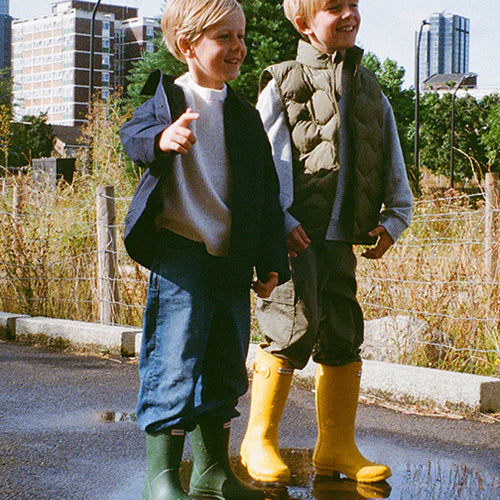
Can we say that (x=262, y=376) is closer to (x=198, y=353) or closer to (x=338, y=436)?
(x=338, y=436)

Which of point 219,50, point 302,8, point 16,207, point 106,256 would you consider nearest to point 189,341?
point 219,50

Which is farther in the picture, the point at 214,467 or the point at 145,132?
the point at 214,467

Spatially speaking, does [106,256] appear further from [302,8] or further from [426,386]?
[302,8]

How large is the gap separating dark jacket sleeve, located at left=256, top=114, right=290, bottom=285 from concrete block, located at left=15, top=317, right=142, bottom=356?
3.64m

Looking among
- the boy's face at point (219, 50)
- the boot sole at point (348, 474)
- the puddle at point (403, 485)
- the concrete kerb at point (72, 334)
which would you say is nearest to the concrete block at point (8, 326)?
the concrete kerb at point (72, 334)

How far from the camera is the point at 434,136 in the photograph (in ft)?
152

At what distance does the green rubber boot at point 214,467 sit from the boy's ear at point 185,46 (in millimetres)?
1142

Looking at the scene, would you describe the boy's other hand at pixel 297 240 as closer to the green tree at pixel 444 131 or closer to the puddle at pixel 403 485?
the puddle at pixel 403 485

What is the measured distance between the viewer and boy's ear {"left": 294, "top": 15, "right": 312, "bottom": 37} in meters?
3.38

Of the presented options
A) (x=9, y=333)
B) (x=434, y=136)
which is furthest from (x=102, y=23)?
(x=9, y=333)

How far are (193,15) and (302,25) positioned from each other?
29.3 inches

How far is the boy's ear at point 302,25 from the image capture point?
11.1ft

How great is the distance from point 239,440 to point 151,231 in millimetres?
1447

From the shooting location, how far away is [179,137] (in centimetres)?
251
